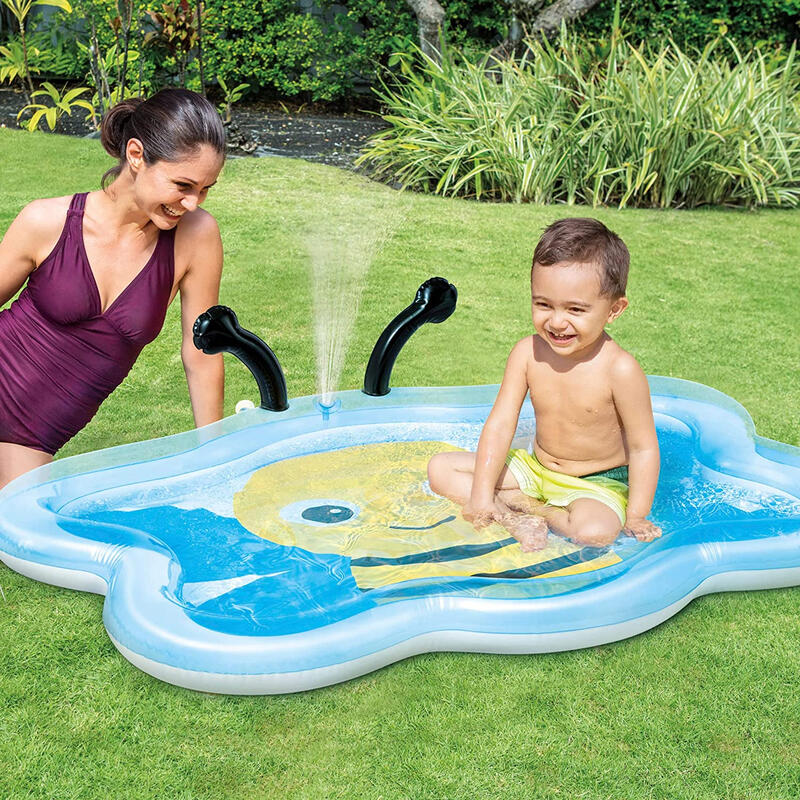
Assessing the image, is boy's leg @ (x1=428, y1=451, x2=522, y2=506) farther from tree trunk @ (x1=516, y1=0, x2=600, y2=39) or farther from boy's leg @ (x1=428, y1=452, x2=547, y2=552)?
tree trunk @ (x1=516, y1=0, x2=600, y2=39)

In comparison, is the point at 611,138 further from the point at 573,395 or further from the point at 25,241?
the point at 25,241

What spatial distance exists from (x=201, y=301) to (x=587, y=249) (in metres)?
1.29

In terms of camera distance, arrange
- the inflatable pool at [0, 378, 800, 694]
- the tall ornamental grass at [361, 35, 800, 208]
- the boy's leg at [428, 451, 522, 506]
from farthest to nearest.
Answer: the tall ornamental grass at [361, 35, 800, 208] < the boy's leg at [428, 451, 522, 506] < the inflatable pool at [0, 378, 800, 694]

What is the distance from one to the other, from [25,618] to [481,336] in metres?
2.88

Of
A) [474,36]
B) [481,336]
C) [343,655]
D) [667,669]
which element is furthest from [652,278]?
[474,36]

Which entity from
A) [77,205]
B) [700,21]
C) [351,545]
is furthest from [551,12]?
[351,545]

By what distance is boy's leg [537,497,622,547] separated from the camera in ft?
9.11

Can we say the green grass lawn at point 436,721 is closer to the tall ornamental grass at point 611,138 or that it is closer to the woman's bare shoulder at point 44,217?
the woman's bare shoulder at point 44,217

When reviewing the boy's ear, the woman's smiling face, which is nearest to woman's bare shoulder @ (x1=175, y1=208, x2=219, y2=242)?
the woman's smiling face

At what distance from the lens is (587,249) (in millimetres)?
2680

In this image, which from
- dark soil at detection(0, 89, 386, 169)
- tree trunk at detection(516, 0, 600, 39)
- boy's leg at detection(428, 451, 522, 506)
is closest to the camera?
boy's leg at detection(428, 451, 522, 506)

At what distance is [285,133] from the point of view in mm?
9367

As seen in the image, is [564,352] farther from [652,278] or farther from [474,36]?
[474,36]

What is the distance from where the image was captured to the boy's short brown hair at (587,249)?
2684mm
